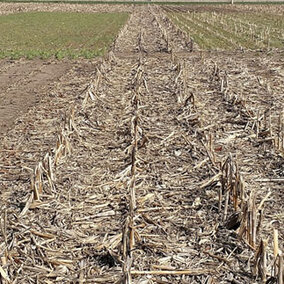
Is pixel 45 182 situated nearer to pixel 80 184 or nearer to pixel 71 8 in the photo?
pixel 80 184

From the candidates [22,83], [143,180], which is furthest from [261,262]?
[22,83]

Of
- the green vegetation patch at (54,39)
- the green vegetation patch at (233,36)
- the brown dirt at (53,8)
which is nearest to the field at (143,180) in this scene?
the green vegetation patch at (54,39)

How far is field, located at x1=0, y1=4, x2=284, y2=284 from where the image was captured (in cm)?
568

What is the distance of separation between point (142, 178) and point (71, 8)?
58264 millimetres

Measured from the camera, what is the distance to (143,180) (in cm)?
789

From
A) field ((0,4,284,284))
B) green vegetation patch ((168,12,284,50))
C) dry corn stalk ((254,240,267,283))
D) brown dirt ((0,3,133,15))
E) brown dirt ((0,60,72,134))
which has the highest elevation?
dry corn stalk ((254,240,267,283))

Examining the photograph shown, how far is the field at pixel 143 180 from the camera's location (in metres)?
5.68

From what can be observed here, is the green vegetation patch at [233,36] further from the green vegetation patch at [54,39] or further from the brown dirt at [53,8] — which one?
the brown dirt at [53,8]

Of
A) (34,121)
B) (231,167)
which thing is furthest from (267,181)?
(34,121)

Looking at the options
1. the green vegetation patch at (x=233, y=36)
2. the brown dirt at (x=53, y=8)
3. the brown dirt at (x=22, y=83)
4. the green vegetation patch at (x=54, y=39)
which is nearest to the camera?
the brown dirt at (x=22, y=83)

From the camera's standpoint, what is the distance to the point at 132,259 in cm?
570

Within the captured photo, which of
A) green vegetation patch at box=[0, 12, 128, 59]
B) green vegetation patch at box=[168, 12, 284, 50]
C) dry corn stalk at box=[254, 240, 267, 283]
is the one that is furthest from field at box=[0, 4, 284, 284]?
green vegetation patch at box=[168, 12, 284, 50]

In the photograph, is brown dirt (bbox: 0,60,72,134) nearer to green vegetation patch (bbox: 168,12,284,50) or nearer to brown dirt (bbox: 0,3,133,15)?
green vegetation patch (bbox: 168,12,284,50)

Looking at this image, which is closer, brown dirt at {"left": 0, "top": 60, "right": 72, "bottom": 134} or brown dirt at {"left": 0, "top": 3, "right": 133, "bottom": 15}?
brown dirt at {"left": 0, "top": 60, "right": 72, "bottom": 134}
